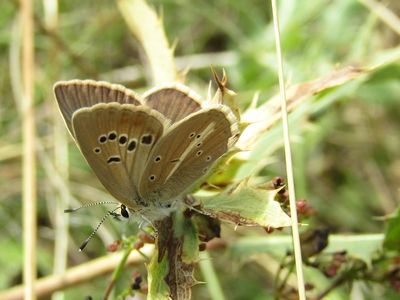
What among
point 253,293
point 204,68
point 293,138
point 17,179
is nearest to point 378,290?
point 253,293

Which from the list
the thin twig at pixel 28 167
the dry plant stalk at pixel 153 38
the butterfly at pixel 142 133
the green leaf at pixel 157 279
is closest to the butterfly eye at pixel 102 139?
the butterfly at pixel 142 133

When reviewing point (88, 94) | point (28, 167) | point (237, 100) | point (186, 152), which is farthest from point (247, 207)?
point (237, 100)

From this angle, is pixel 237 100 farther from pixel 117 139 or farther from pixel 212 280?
pixel 117 139

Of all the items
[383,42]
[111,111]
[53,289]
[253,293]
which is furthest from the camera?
[383,42]

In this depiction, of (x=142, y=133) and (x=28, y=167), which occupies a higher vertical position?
(x=28, y=167)

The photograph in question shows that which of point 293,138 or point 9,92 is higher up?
point 9,92

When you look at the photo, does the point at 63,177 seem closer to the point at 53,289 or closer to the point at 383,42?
the point at 53,289
